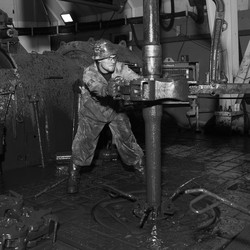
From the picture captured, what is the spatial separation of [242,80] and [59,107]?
305 cm

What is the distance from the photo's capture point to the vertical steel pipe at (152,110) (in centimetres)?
239

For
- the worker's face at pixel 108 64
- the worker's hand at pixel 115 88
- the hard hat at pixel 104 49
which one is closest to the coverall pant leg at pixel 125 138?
the worker's face at pixel 108 64

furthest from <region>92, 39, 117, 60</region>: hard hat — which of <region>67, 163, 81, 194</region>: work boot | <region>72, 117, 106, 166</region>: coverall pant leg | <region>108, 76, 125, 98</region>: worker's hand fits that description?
<region>67, 163, 81, 194</region>: work boot

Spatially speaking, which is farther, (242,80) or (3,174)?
(242,80)

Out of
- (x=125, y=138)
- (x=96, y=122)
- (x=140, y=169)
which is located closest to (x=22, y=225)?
(x=96, y=122)

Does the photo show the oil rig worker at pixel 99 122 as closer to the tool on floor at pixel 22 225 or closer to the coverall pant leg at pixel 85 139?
the coverall pant leg at pixel 85 139

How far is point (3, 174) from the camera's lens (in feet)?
14.0

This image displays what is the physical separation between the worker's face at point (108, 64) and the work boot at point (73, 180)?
1.07 m

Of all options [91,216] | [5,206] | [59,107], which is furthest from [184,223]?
[59,107]

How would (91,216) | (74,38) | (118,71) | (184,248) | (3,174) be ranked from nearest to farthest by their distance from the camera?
(184,248) → (91,216) → (118,71) → (3,174) → (74,38)

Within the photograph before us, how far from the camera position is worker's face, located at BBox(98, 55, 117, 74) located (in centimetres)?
310

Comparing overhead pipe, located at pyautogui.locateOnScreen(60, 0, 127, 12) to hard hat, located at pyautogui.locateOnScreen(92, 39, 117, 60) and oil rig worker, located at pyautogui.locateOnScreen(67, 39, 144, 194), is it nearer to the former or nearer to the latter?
oil rig worker, located at pyautogui.locateOnScreen(67, 39, 144, 194)

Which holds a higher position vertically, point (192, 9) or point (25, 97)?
point (192, 9)

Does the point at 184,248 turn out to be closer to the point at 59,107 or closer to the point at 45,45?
the point at 59,107
